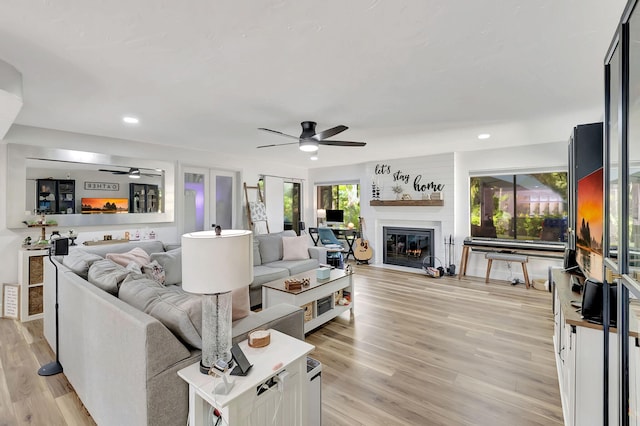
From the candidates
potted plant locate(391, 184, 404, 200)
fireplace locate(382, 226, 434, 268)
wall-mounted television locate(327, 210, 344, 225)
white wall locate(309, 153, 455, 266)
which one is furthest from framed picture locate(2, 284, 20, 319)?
potted plant locate(391, 184, 404, 200)

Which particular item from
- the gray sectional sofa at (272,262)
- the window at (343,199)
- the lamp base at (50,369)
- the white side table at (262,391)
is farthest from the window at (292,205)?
the white side table at (262,391)

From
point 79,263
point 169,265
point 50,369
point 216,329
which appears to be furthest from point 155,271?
point 216,329

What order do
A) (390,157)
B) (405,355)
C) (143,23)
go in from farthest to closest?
(390,157) < (405,355) < (143,23)

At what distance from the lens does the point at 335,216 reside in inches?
284

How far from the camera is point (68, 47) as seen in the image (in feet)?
5.90

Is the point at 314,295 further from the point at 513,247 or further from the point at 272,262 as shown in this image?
the point at 513,247

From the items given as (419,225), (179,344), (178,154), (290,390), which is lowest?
(290,390)

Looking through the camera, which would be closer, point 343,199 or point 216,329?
point 216,329

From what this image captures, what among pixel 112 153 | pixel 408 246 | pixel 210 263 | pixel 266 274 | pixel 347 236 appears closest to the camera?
pixel 210 263

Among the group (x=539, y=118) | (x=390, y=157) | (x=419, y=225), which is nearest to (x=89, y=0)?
(x=539, y=118)

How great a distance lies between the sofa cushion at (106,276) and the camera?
6.07 feet

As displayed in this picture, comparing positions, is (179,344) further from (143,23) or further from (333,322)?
(333,322)

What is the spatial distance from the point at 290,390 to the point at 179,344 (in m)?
0.57

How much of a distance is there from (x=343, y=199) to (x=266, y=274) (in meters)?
3.98
